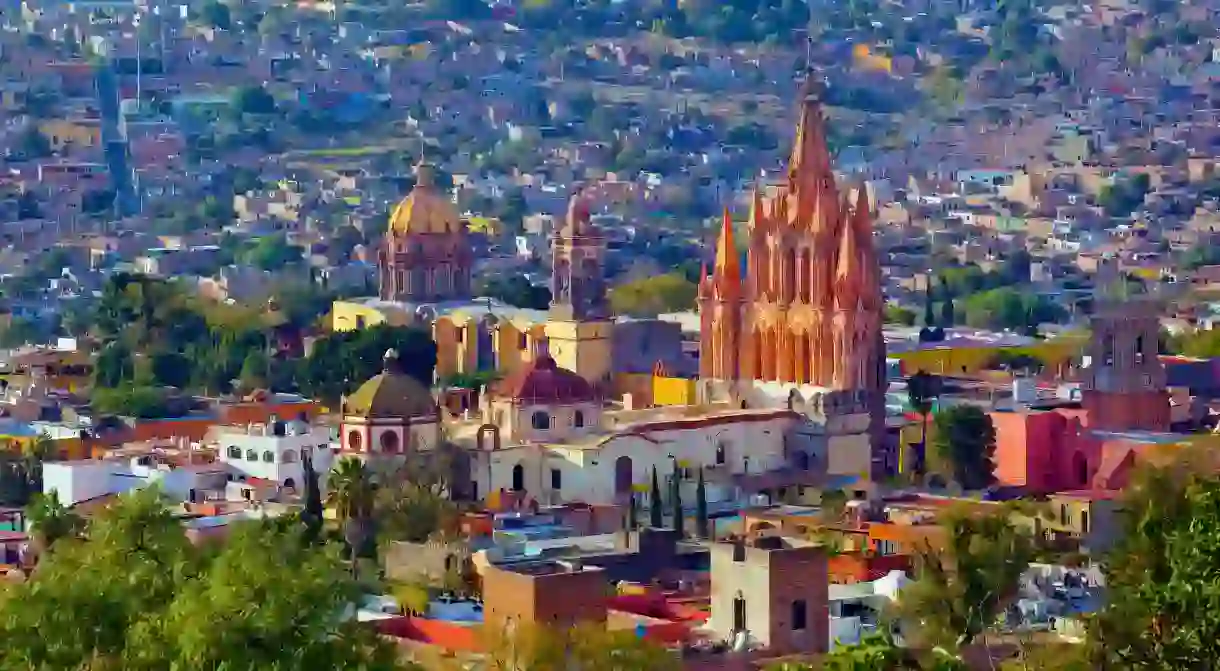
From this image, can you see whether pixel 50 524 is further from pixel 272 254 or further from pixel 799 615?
pixel 272 254

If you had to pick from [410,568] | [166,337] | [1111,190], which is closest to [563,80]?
[1111,190]

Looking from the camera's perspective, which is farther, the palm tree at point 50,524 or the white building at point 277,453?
the white building at point 277,453

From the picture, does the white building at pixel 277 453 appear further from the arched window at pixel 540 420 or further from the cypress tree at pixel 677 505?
the cypress tree at pixel 677 505

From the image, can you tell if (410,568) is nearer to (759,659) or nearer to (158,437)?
(759,659)

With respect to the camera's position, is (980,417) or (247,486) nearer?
(247,486)

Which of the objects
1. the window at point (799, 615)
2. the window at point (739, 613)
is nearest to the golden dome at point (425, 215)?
the window at point (739, 613)

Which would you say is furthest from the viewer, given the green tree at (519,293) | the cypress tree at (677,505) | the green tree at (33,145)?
the green tree at (33,145)

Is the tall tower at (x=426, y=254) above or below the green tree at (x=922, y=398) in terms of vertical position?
above
